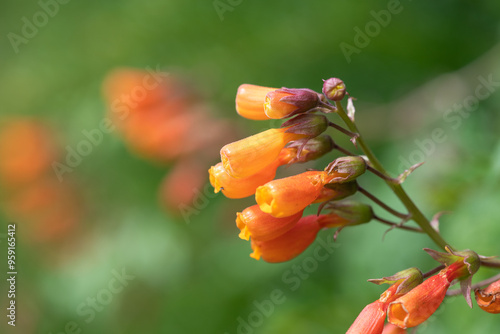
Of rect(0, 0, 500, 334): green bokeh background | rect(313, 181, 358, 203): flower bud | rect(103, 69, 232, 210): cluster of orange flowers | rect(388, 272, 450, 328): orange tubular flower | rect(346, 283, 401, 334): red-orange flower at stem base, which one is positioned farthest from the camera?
rect(103, 69, 232, 210): cluster of orange flowers

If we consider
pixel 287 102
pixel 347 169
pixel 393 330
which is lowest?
pixel 393 330

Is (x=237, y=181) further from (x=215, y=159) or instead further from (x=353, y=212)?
(x=215, y=159)

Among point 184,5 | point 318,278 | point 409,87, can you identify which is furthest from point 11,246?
point 409,87

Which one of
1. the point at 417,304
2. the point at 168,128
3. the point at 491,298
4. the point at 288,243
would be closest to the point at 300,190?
the point at 288,243

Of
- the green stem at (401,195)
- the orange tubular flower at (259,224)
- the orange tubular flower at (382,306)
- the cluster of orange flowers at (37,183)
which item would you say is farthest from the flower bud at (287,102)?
the cluster of orange flowers at (37,183)

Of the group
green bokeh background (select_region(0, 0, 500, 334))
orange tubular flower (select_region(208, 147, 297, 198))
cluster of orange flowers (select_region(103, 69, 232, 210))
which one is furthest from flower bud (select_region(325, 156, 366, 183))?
cluster of orange flowers (select_region(103, 69, 232, 210))

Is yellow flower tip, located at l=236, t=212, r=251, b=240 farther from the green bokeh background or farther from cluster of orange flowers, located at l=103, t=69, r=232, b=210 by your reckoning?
cluster of orange flowers, located at l=103, t=69, r=232, b=210

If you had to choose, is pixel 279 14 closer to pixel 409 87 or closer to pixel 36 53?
pixel 409 87
